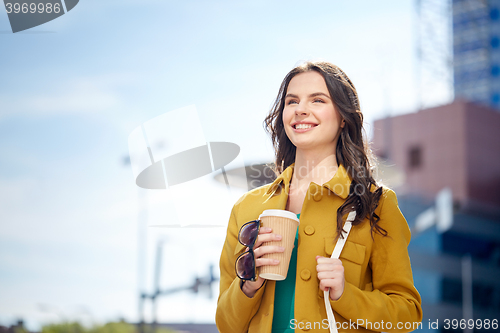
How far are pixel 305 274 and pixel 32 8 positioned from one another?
3.46 meters

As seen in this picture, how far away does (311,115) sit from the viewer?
7.73 feet

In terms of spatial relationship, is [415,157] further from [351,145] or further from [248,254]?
[248,254]

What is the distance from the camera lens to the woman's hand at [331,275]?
1972mm

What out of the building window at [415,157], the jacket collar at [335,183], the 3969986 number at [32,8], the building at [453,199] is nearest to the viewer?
the jacket collar at [335,183]

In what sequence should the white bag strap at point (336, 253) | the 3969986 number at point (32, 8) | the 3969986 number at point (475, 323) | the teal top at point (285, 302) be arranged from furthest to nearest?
the 3969986 number at point (32, 8), the 3969986 number at point (475, 323), the teal top at point (285, 302), the white bag strap at point (336, 253)

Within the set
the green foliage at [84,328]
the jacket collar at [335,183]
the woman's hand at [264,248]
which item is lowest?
the green foliage at [84,328]

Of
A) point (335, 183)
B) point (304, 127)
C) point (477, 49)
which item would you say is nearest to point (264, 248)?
point (335, 183)

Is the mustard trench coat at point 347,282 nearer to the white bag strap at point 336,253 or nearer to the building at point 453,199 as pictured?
the white bag strap at point 336,253

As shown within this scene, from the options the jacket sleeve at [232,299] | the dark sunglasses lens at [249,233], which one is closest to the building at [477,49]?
the jacket sleeve at [232,299]

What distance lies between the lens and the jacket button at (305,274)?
2.13 metres

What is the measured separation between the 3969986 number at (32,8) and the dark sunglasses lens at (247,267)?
3.22m

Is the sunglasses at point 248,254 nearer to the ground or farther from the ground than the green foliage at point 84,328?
farther from the ground

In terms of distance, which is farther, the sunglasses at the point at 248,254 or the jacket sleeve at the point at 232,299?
the jacket sleeve at the point at 232,299

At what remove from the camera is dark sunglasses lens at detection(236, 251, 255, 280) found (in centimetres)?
196
